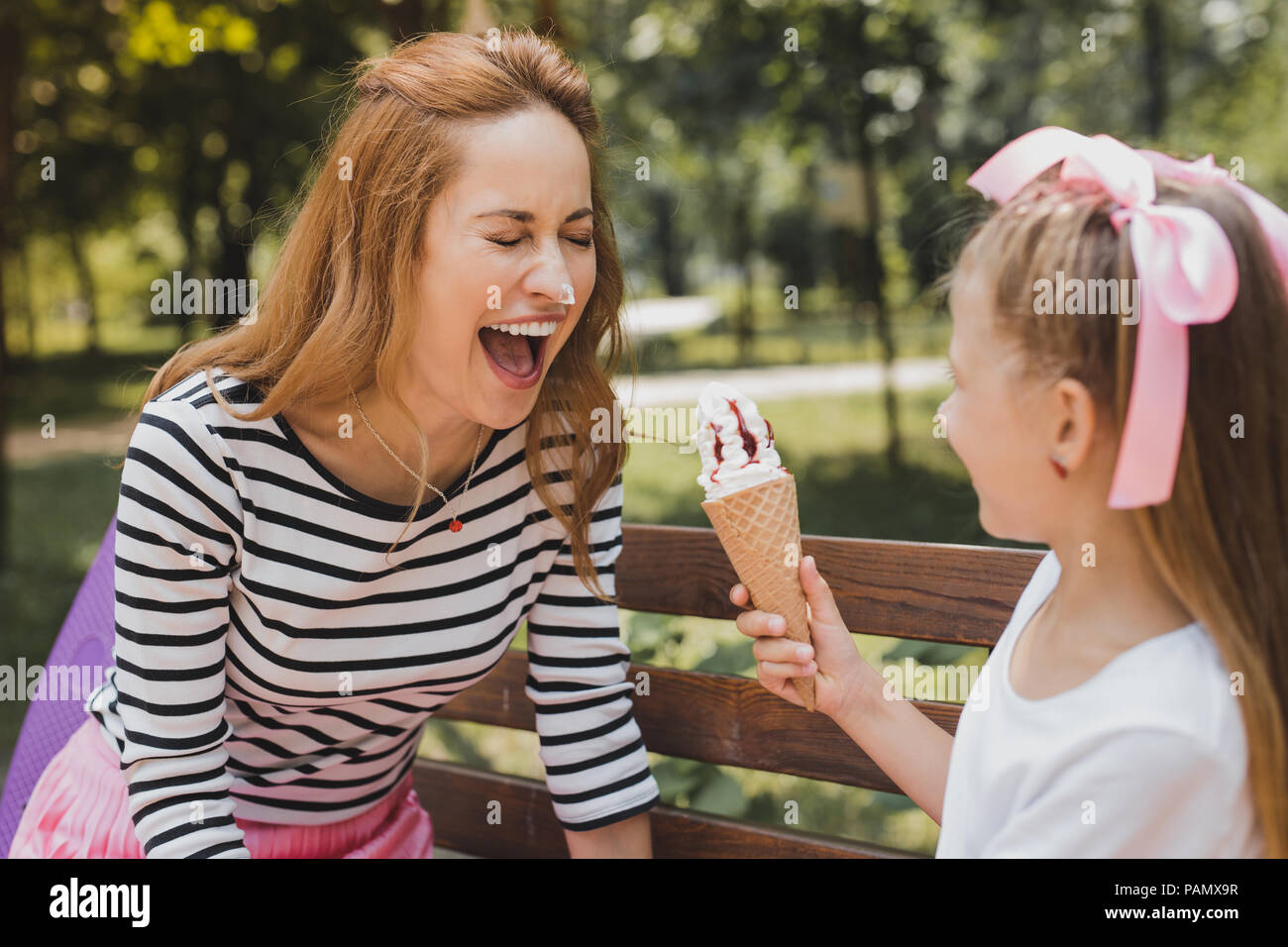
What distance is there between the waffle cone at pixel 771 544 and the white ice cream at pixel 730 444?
0.07 feet

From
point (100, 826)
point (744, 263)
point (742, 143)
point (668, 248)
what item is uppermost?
point (668, 248)

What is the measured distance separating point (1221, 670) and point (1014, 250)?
558 millimetres

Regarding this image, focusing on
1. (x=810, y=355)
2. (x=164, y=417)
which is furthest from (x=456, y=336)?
(x=810, y=355)

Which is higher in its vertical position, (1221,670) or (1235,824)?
(1221,670)

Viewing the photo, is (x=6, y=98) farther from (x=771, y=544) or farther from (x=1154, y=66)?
(x=1154, y=66)

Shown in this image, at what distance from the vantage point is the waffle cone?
1.92 meters

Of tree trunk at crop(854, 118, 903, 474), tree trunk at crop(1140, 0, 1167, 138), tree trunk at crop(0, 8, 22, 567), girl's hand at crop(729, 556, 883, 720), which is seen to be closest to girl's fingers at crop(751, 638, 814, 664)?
girl's hand at crop(729, 556, 883, 720)

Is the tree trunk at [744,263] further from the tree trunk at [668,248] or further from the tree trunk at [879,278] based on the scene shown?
the tree trunk at [879,278]

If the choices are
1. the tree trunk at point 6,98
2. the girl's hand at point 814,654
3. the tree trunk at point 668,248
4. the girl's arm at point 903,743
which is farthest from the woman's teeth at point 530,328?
the tree trunk at point 668,248

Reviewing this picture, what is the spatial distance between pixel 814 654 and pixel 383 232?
102cm

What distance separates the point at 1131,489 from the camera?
1.28 metres

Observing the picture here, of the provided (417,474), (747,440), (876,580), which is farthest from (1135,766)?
(417,474)
